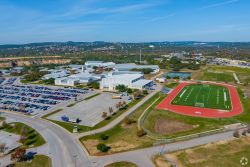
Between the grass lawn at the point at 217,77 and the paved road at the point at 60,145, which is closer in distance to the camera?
the paved road at the point at 60,145

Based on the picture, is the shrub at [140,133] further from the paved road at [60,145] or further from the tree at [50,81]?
the tree at [50,81]

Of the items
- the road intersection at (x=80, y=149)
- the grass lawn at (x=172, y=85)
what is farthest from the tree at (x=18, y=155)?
the grass lawn at (x=172, y=85)

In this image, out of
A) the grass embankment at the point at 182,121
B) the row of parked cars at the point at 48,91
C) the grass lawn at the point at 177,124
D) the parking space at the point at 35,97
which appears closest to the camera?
the grass lawn at the point at 177,124

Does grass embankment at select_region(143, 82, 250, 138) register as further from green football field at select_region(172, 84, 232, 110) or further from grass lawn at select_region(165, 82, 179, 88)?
grass lawn at select_region(165, 82, 179, 88)

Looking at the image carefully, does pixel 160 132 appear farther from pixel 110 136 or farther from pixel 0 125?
pixel 0 125

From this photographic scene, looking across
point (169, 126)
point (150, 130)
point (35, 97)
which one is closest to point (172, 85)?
point (169, 126)

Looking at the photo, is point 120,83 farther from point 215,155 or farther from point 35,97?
point 215,155

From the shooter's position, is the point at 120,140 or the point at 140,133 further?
the point at 140,133
